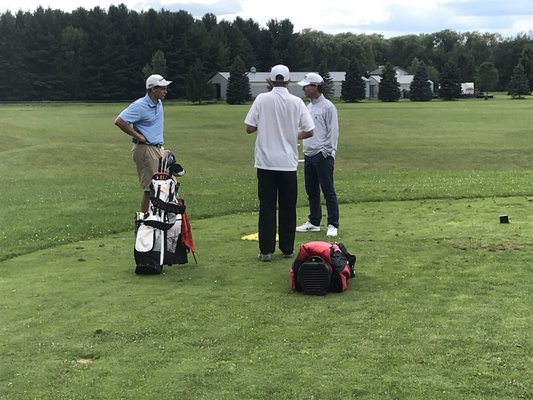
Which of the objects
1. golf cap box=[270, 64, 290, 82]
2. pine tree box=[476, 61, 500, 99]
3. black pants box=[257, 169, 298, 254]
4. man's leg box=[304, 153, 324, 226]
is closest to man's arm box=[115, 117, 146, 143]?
black pants box=[257, 169, 298, 254]

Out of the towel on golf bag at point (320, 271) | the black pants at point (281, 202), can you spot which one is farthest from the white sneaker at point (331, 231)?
the towel on golf bag at point (320, 271)

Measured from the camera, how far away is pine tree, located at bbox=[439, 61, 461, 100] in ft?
354

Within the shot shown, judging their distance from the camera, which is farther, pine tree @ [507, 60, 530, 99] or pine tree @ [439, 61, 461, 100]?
pine tree @ [507, 60, 530, 99]

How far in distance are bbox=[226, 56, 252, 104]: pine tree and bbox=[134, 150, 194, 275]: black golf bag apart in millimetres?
93584

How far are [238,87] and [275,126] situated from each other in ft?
308

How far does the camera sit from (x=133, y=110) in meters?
8.46

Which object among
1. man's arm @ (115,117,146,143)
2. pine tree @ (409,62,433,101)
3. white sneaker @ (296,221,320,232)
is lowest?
white sneaker @ (296,221,320,232)

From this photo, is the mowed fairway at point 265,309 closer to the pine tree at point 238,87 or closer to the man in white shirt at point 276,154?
the man in white shirt at point 276,154

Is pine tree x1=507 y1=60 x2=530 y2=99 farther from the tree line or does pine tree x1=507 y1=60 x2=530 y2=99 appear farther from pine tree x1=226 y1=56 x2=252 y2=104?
pine tree x1=226 y1=56 x2=252 y2=104

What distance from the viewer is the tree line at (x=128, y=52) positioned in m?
111

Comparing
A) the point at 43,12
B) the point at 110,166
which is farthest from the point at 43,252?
the point at 43,12

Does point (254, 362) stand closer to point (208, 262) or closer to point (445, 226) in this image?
point (208, 262)

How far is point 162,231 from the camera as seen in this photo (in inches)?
286

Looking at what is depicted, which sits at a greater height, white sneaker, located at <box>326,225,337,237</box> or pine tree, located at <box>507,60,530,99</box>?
pine tree, located at <box>507,60,530,99</box>
